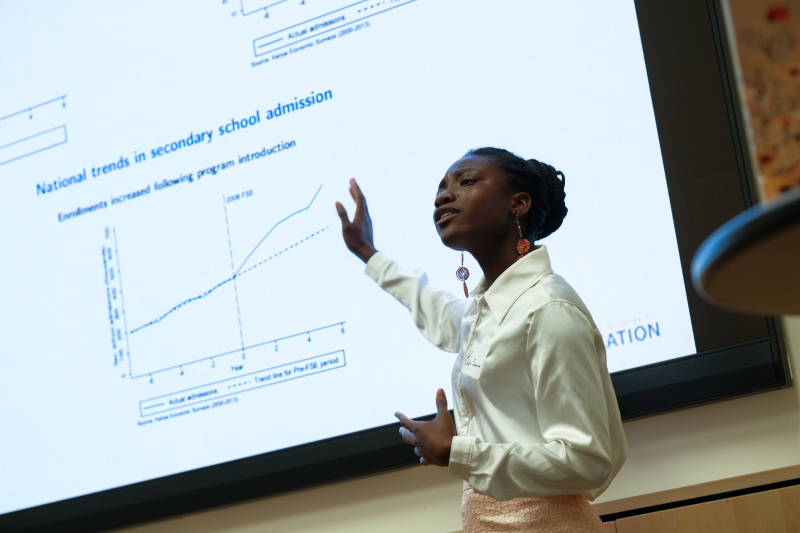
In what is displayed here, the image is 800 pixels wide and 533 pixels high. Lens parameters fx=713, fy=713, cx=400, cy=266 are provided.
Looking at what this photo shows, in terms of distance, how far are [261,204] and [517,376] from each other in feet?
3.13

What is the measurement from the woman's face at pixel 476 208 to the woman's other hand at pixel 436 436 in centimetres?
30

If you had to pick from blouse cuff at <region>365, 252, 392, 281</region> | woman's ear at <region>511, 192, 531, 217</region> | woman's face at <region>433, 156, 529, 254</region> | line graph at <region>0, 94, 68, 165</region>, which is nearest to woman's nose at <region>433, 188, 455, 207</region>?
woman's face at <region>433, 156, 529, 254</region>

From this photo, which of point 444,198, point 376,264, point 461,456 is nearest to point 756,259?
point 461,456

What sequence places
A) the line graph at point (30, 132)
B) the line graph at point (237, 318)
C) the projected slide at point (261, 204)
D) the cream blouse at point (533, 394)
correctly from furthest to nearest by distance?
1. the line graph at point (30, 132)
2. the line graph at point (237, 318)
3. the projected slide at point (261, 204)
4. the cream blouse at point (533, 394)

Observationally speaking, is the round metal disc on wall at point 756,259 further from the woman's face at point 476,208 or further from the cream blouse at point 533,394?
the woman's face at point 476,208

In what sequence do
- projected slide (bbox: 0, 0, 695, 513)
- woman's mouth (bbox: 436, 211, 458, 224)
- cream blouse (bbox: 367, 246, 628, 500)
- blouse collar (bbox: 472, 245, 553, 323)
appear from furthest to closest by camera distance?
projected slide (bbox: 0, 0, 695, 513), woman's mouth (bbox: 436, 211, 458, 224), blouse collar (bbox: 472, 245, 553, 323), cream blouse (bbox: 367, 246, 628, 500)

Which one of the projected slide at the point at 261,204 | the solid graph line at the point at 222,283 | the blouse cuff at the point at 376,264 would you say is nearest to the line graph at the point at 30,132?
the projected slide at the point at 261,204

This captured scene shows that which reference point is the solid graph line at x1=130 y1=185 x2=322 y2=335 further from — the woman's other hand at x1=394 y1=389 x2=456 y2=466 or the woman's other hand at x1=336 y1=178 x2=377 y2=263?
the woman's other hand at x1=394 y1=389 x2=456 y2=466

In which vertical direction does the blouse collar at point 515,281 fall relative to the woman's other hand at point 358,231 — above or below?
below

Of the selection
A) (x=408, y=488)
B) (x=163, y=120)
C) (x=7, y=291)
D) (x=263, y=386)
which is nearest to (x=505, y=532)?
(x=408, y=488)

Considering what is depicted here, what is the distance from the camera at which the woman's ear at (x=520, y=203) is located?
129 cm

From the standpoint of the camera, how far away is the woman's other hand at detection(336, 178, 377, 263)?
1.63 metres

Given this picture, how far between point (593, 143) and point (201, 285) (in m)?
1.06

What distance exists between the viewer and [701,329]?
1436mm
